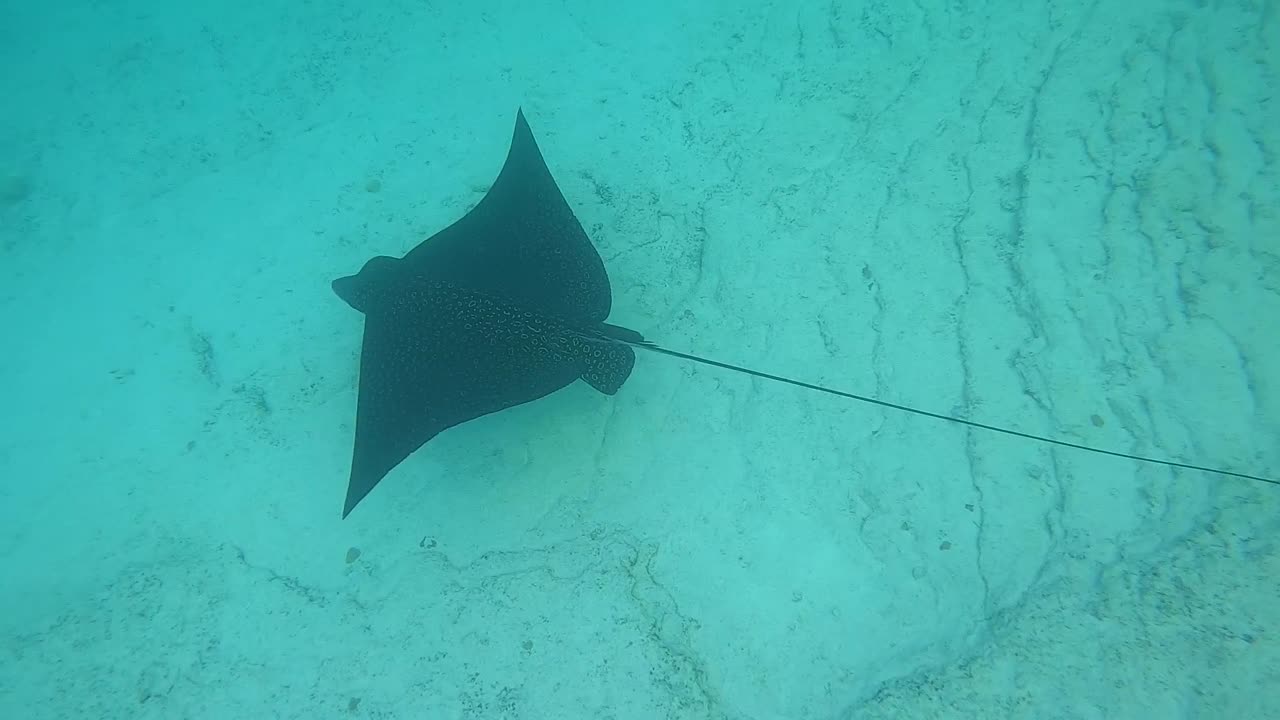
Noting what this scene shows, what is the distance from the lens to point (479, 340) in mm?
2926

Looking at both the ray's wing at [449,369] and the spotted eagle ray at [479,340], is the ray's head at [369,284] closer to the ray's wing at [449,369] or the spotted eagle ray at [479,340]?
the spotted eagle ray at [479,340]

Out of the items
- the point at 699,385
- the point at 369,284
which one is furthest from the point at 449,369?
the point at 699,385

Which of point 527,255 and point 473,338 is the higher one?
point 527,255

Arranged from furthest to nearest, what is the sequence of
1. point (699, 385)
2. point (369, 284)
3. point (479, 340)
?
1. point (699, 385)
2. point (369, 284)
3. point (479, 340)

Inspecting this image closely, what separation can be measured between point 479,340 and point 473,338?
0.03 meters

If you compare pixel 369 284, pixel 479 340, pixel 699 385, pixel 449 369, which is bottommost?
pixel 699 385

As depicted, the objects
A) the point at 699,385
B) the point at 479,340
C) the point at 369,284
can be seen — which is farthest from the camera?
the point at 699,385

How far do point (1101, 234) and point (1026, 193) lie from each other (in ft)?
1.50

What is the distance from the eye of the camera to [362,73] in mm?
4445

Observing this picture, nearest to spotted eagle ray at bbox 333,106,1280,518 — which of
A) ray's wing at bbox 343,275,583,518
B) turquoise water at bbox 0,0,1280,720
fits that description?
ray's wing at bbox 343,275,583,518

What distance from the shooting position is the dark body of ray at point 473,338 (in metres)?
2.91

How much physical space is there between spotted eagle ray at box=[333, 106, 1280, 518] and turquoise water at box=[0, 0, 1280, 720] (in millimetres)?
452

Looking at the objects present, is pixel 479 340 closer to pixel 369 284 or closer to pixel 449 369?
pixel 449 369

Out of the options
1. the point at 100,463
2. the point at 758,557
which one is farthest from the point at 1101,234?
the point at 100,463
